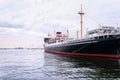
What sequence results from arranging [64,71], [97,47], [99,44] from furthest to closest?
[97,47] < [99,44] < [64,71]

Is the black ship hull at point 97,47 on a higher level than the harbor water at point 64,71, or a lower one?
higher

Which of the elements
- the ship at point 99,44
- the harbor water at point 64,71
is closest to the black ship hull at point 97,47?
the ship at point 99,44

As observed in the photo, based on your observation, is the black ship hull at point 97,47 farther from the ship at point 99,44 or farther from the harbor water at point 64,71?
the harbor water at point 64,71

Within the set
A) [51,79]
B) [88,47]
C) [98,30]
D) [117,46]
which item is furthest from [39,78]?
[98,30]

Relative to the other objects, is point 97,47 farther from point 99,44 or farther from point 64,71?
point 64,71

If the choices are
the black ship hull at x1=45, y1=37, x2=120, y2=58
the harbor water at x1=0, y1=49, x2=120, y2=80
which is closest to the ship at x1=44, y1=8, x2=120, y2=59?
the black ship hull at x1=45, y1=37, x2=120, y2=58

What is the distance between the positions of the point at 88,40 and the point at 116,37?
8.36 metres

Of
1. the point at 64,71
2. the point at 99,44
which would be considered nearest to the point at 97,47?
the point at 99,44

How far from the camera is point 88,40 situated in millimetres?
51031

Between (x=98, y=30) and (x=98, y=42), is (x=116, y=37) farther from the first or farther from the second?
(x=98, y=30)

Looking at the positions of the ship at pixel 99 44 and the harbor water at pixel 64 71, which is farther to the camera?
the ship at pixel 99 44

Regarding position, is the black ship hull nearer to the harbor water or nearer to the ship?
the ship

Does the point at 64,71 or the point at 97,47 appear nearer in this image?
the point at 64,71

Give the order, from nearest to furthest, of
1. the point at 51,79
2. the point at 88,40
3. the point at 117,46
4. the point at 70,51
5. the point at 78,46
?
the point at 51,79, the point at 117,46, the point at 88,40, the point at 78,46, the point at 70,51
